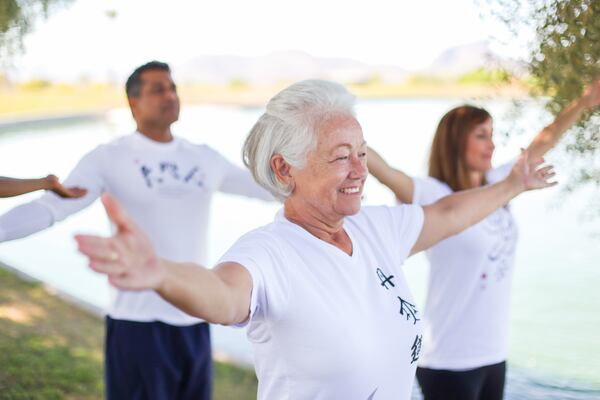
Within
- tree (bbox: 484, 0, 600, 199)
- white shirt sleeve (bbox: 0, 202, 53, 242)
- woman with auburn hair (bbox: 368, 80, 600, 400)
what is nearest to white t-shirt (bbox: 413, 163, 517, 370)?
woman with auburn hair (bbox: 368, 80, 600, 400)

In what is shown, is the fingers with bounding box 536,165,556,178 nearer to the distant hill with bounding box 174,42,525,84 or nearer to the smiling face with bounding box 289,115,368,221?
the smiling face with bounding box 289,115,368,221

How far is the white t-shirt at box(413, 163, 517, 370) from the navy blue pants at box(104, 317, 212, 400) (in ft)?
2.83

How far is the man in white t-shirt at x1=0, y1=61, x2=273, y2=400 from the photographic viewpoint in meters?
3.00

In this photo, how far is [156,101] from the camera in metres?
3.18

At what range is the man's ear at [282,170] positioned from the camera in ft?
6.09

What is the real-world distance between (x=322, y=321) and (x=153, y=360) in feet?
4.83

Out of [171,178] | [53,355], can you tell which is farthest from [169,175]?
[53,355]

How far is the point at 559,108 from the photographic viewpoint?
2.78 metres

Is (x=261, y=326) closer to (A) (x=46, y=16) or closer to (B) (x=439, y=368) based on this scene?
(B) (x=439, y=368)

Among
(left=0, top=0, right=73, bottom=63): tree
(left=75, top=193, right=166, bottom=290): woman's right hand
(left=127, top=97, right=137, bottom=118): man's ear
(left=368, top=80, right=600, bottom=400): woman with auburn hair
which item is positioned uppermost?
(left=0, top=0, right=73, bottom=63): tree

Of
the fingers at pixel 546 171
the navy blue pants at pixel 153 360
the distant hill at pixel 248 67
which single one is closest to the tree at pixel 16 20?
the navy blue pants at pixel 153 360

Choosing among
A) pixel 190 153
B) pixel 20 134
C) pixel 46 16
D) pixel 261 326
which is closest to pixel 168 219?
pixel 190 153

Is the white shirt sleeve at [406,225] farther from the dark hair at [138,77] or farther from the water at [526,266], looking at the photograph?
the dark hair at [138,77]

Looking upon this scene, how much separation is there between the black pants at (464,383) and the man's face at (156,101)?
1352 millimetres
